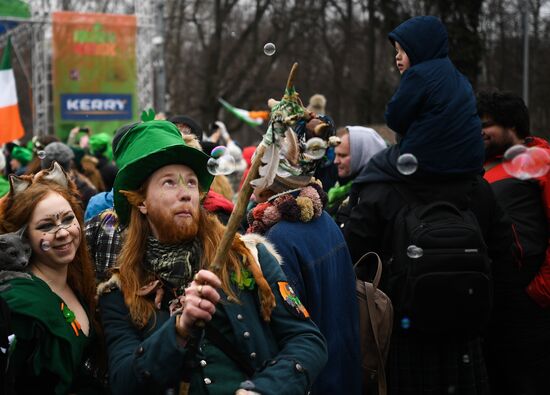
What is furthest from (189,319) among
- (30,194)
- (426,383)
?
(426,383)

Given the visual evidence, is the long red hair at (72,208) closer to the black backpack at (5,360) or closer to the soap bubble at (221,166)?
the black backpack at (5,360)

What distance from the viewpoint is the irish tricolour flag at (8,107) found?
27.4 feet

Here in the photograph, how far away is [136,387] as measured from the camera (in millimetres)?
2467

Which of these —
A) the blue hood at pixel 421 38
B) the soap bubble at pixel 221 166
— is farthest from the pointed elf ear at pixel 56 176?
the blue hood at pixel 421 38

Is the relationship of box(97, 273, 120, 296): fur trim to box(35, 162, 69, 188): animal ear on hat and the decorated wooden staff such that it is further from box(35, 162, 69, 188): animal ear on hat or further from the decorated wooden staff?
the decorated wooden staff

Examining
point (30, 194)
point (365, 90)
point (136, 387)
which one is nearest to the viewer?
point (136, 387)

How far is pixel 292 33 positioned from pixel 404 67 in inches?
992

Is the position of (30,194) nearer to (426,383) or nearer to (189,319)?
(189,319)

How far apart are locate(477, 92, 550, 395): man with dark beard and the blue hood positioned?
29.9 inches

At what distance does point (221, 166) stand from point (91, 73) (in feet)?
42.3

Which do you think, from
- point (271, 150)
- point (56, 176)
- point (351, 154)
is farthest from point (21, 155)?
point (271, 150)

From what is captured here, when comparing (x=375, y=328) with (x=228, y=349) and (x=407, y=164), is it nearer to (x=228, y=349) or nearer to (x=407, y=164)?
(x=407, y=164)

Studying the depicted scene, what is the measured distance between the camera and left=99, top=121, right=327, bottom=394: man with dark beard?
2529mm

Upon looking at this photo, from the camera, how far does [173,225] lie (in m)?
2.65
